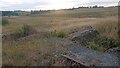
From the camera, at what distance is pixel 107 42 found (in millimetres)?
15656

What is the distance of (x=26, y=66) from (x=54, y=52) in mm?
1766

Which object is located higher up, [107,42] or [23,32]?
[23,32]

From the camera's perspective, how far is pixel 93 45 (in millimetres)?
14461

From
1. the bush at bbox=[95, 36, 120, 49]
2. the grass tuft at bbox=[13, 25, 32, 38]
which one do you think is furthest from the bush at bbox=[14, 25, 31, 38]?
the bush at bbox=[95, 36, 120, 49]

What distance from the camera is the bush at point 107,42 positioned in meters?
15.3

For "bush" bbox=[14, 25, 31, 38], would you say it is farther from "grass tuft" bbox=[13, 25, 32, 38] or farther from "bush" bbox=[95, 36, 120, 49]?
"bush" bbox=[95, 36, 120, 49]

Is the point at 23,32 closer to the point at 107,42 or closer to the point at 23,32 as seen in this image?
the point at 23,32

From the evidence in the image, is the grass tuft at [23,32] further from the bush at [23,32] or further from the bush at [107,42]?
the bush at [107,42]

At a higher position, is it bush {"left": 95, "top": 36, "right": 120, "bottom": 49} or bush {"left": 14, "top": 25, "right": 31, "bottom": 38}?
bush {"left": 14, "top": 25, "right": 31, "bottom": 38}

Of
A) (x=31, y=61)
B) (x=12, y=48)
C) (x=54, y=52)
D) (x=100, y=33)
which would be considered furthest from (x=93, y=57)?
(x=100, y=33)

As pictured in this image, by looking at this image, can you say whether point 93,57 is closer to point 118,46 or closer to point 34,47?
point 34,47

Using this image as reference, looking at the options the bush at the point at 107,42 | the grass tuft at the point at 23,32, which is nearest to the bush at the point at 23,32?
the grass tuft at the point at 23,32

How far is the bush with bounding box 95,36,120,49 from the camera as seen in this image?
15315 mm

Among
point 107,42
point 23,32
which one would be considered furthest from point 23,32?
point 107,42
